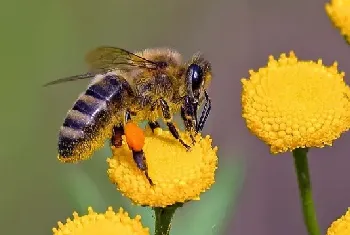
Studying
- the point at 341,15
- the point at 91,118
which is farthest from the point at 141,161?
the point at 341,15

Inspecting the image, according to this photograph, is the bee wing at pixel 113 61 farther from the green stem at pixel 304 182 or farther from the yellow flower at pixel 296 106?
the green stem at pixel 304 182

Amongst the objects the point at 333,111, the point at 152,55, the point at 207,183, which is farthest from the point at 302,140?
the point at 152,55

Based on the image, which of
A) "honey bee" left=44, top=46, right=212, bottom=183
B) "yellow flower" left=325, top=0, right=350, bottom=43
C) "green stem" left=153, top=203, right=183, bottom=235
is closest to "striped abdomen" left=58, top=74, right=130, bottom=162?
"honey bee" left=44, top=46, right=212, bottom=183

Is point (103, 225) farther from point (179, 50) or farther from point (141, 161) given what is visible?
point (179, 50)

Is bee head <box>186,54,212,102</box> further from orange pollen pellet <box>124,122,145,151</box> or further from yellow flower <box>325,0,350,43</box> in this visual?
yellow flower <box>325,0,350,43</box>

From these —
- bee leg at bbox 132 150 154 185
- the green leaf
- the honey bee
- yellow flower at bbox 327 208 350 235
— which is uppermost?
the honey bee
